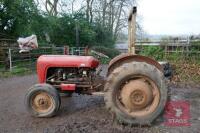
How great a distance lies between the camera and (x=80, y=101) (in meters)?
6.73

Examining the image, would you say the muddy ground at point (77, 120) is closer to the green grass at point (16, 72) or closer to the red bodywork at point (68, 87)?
the red bodywork at point (68, 87)

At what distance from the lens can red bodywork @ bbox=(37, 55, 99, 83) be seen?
5.58 m

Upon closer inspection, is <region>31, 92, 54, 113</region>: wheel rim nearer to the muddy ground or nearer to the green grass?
the muddy ground

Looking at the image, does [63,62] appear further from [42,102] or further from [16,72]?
[16,72]

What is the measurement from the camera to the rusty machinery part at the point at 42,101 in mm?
5344

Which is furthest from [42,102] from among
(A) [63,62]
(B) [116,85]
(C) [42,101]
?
(B) [116,85]

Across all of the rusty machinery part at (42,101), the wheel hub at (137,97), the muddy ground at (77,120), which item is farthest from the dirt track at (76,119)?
the wheel hub at (137,97)

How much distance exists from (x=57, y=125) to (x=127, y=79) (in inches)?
57.3

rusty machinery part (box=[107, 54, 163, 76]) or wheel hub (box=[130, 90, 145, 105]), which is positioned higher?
rusty machinery part (box=[107, 54, 163, 76])

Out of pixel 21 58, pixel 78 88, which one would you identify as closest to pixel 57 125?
pixel 78 88

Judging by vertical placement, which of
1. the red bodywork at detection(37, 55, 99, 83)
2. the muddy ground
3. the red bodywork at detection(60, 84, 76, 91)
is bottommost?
the muddy ground

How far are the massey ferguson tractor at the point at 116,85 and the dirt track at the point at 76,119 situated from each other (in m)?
0.21

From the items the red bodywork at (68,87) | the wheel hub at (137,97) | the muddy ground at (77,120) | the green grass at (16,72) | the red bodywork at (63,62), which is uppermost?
the red bodywork at (63,62)

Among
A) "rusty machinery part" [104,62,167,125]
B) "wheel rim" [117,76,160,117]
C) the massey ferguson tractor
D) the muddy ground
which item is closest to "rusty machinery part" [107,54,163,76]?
the massey ferguson tractor
